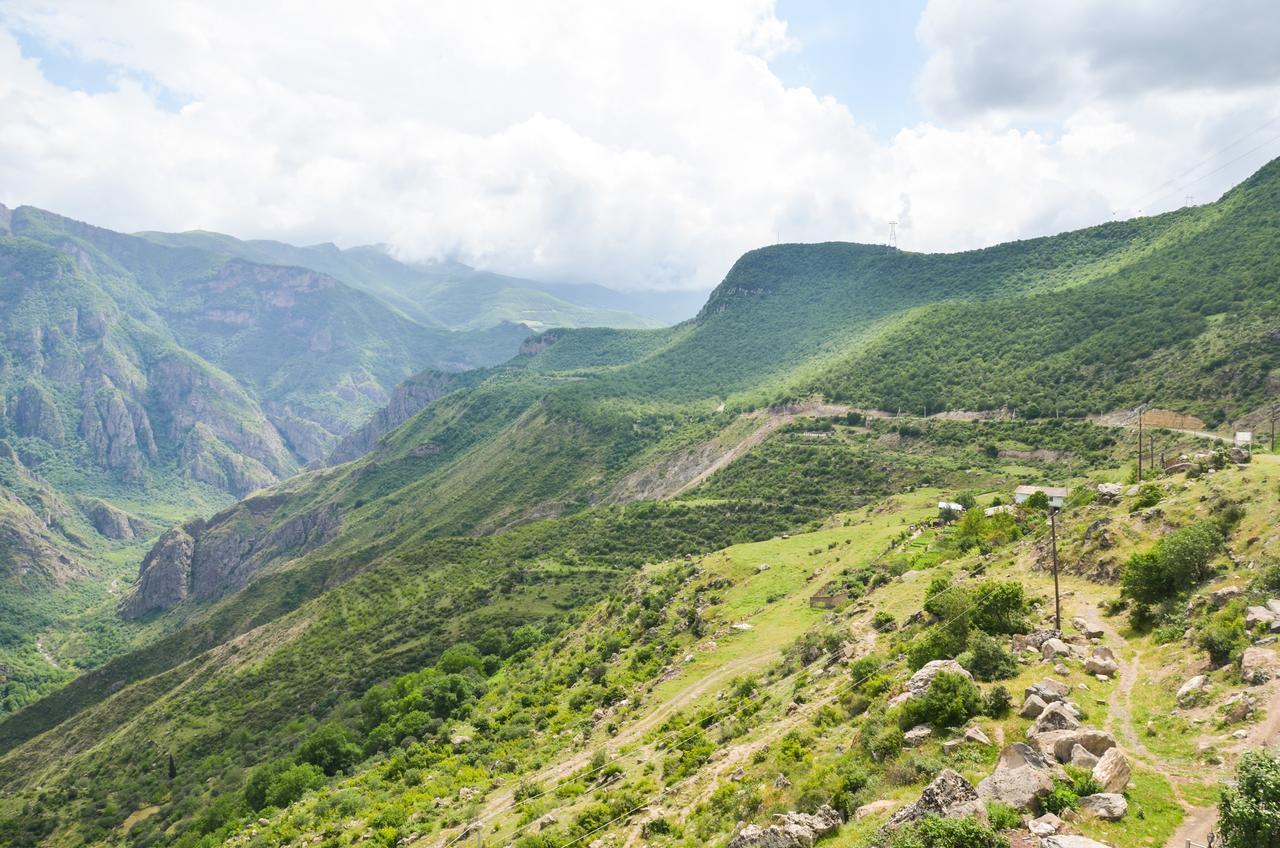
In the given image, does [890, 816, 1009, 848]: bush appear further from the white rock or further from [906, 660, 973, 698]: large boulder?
[906, 660, 973, 698]: large boulder

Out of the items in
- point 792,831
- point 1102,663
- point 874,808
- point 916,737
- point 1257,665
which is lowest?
point 792,831

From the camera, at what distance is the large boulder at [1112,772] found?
20125 mm

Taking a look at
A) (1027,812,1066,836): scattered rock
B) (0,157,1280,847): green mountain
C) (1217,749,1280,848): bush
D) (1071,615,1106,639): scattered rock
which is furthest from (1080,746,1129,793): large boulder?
(1071,615,1106,639): scattered rock

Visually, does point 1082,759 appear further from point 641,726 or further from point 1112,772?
point 641,726

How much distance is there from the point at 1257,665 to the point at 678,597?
52.5m

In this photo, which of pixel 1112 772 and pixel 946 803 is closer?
pixel 946 803

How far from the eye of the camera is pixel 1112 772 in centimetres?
2030

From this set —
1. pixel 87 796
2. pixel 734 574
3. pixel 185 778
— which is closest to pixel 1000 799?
pixel 734 574

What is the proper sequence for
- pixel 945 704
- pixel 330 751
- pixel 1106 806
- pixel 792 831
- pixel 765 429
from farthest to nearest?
1. pixel 765 429
2. pixel 330 751
3. pixel 945 704
4. pixel 792 831
5. pixel 1106 806

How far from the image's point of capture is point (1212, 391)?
287 feet

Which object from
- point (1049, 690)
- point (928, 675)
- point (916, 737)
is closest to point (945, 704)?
point (916, 737)

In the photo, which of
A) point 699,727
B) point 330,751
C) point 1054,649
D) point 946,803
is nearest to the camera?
point 946,803

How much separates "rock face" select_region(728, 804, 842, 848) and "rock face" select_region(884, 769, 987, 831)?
299cm

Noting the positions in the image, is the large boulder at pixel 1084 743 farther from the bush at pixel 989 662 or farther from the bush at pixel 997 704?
the bush at pixel 989 662
